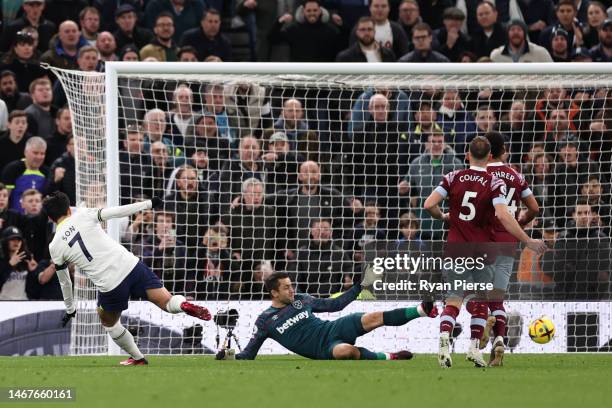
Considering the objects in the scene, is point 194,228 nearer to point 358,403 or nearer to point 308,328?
point 308,328

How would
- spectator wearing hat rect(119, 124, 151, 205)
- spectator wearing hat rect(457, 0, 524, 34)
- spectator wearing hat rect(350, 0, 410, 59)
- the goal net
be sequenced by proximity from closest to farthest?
the goal net
spectator wearing hat rect(119, 124, 151, 205)
spectator wearing hat rect(350, 0, 410, 59)
spectator wearing hat rect(457, 0, 524, 34)

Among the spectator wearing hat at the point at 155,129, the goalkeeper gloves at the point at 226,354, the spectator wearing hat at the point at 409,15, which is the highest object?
the spectator wearing hat at the point at 409,15

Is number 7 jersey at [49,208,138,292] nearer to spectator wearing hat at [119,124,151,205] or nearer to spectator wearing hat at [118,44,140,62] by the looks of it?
spectator wearing hat at [119,124,151,205]

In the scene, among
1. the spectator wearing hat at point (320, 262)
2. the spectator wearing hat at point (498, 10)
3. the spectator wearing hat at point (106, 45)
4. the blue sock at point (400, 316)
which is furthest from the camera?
the spectator wearing hat at point (498, 10)

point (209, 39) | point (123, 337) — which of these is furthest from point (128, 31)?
point (123, 337)

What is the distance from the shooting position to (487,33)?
64.6 feet

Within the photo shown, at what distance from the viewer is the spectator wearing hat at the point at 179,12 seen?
20.2 meters

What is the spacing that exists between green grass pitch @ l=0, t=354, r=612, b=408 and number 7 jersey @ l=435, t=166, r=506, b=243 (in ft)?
4.12

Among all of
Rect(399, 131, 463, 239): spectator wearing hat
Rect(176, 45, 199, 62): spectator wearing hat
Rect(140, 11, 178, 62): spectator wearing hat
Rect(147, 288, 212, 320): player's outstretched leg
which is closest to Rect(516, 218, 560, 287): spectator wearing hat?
Rect(399, 131, 463, 239): spectator wearing hat

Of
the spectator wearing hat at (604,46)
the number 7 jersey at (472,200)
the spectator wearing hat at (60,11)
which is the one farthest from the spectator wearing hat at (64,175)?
the spectator wearing hat at (604,46)

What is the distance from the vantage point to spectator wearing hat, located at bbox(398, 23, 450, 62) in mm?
18734

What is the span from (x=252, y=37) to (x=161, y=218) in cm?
492

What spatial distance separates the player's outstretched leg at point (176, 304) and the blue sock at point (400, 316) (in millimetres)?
2060

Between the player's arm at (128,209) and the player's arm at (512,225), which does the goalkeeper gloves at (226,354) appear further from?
the player's arm at (512,225)
